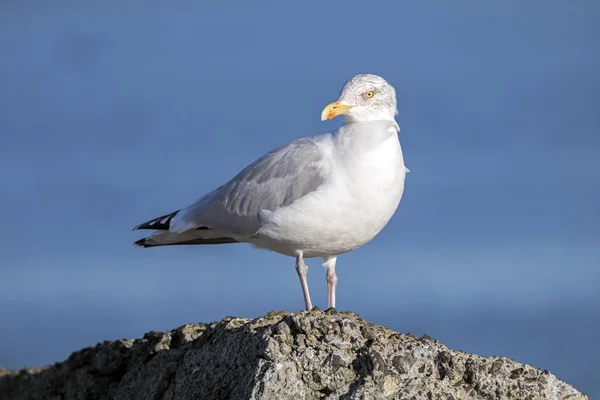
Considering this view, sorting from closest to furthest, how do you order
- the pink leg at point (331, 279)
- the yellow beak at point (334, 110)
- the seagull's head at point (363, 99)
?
the yellow beak at point (334, 110) → the seagull's head at point (363, 99) → the pink leg at point (331, 279)

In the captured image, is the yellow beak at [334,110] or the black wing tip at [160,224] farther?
the black wing tip at [160,224]

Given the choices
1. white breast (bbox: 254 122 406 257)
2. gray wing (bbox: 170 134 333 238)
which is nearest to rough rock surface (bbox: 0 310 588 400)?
white breast (bbox: 254 122 406 257)

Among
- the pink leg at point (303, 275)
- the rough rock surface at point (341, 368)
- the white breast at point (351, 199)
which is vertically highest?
the white breast at point (351, 199)

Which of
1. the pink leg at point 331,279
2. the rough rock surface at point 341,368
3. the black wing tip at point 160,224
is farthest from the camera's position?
the black wing tip at point 160,224

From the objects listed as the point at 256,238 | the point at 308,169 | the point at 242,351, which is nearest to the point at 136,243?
the point at 256,238

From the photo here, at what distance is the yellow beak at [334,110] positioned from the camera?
7.74 metres

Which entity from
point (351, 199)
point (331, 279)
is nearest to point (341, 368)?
point (351, 199)

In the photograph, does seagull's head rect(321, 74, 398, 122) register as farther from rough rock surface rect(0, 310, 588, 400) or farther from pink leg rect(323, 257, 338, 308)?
rough rock surface rect(0, 310, 588, 400)

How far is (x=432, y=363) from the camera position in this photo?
5.14 m

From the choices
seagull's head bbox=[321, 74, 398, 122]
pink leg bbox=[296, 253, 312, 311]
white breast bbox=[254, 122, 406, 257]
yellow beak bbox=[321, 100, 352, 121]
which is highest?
seagull's head bbox=[321, 74, 398, 122]

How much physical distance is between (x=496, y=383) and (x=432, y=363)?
1.15 feet

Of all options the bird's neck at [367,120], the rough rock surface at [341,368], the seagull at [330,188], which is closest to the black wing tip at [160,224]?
the seagull at [330,188]

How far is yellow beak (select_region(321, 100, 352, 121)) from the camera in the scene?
7.74 meters

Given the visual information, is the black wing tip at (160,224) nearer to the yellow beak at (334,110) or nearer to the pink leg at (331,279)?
the pink leg at (331,279)
